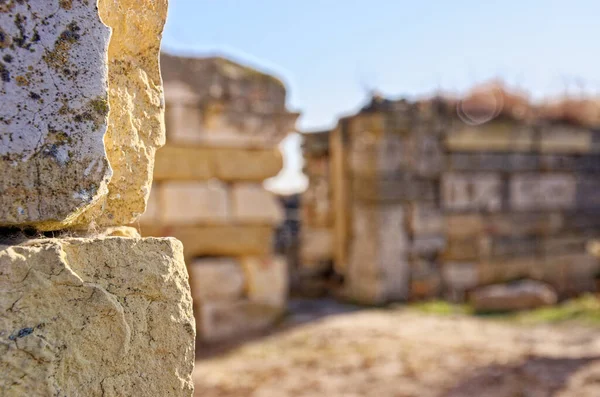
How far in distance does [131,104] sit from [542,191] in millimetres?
Result: 8380

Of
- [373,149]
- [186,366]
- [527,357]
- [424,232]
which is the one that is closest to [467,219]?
[424,232]

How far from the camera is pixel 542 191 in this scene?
8961 millimetres

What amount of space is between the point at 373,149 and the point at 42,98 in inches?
266

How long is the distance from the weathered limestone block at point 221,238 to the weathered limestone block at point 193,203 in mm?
80

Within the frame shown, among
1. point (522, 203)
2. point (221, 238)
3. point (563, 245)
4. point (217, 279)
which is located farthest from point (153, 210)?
point (563, 245)

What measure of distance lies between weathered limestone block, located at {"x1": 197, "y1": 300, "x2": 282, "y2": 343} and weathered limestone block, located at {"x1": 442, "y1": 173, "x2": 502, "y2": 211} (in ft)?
10.2

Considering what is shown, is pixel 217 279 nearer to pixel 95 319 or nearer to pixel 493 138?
pixel 493 138

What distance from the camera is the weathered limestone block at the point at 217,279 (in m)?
5.99

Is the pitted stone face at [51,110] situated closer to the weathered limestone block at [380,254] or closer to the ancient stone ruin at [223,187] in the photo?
the ancient stone ruin at [223,187]

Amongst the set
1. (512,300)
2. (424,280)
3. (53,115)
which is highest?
(53,115)

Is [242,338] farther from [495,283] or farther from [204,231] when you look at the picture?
[495,283]

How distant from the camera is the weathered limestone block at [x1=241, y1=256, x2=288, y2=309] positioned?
6281 millimetres

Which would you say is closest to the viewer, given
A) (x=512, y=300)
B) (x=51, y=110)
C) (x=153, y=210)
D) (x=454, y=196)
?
(x=51, y=110)

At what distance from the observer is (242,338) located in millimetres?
6062
